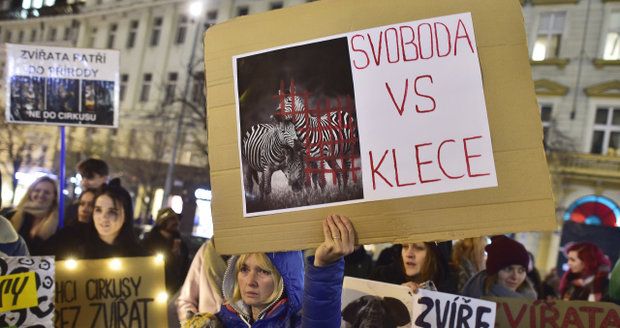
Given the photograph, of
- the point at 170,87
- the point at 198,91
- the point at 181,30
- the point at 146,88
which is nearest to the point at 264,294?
the point at 198,91

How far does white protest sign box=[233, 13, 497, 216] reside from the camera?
6.84 feet

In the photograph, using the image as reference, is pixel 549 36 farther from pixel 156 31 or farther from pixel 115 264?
pixel 115 264

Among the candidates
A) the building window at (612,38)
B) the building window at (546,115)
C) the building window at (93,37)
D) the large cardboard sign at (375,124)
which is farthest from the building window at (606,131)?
the building window at (93,37)

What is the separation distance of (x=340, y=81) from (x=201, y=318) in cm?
116

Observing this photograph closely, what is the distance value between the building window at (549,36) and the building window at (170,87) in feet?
54.4

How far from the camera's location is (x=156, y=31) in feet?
107

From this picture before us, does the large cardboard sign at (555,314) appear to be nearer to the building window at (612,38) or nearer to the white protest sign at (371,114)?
the white protest sign at (371,114)

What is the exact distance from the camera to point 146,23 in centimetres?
3278

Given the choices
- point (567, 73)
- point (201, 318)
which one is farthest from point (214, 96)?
point (567, 73)

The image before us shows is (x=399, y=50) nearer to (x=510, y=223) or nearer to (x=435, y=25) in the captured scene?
(x=435, y=25)

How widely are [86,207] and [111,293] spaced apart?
1.66m

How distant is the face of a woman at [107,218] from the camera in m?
4.31

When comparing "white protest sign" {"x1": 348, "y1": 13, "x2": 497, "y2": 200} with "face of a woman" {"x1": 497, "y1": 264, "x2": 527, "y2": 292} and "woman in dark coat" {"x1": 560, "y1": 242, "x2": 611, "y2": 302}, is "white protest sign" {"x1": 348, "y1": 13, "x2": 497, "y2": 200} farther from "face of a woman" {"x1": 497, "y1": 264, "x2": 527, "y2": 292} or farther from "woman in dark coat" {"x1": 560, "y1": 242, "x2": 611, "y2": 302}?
"woman in dark coat" {"x1": 560, "y1": 242, "x2": 611, "y2": 302}

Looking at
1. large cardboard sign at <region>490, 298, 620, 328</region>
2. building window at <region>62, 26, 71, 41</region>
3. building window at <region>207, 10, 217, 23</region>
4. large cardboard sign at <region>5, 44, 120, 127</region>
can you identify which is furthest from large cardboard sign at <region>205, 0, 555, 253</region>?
building window at <region>62, 26, 71, 41</region>
